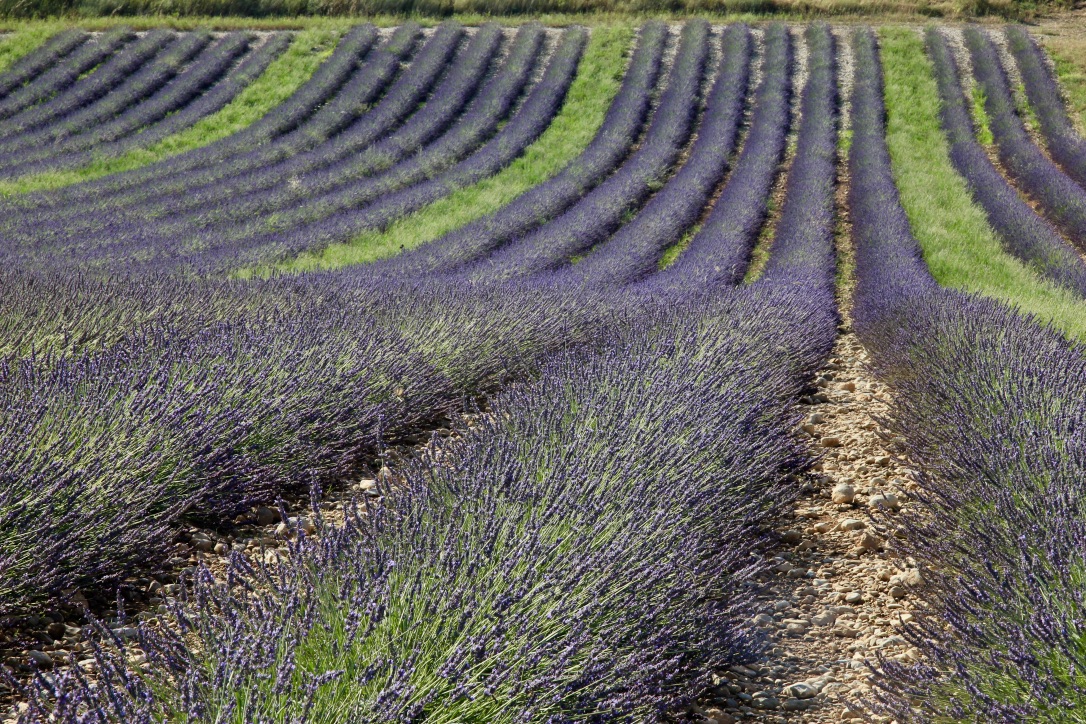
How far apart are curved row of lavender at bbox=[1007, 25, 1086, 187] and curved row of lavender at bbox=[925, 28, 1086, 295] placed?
1.08 m

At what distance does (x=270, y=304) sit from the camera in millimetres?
4504

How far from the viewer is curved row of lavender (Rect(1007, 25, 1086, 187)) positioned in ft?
42.9

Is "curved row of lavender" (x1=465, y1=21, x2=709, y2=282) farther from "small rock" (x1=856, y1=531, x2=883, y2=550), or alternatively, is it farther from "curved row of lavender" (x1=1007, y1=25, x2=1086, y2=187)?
"curved row of lavender" (x1=1007, y1=25, x2=1086, y2=187)

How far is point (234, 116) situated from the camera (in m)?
14.2

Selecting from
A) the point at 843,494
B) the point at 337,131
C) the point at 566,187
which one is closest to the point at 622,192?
the point at 566,187

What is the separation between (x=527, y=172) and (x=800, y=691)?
11195 millimetres

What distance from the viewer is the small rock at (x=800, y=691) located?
2164mm

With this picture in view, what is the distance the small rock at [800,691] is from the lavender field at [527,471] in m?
0.02

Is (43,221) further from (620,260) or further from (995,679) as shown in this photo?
(995,679)

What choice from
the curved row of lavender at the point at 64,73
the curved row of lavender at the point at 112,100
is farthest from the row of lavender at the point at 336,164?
the curved row of lavender at the point at 64,73

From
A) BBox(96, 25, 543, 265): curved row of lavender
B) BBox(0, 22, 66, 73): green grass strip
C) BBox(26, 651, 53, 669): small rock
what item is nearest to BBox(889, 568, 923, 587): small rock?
BBox(26, 651, 53, 669): small rock

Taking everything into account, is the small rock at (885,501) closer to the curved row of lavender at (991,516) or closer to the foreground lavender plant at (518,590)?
the curved row of lavender at (991,516)

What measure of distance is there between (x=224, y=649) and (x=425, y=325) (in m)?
2.93

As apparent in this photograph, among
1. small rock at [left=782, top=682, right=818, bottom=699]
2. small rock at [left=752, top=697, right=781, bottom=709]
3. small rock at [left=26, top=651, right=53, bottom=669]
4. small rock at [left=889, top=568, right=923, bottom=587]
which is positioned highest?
small rock at [left=26, top=651, right=53, bottom=669]
